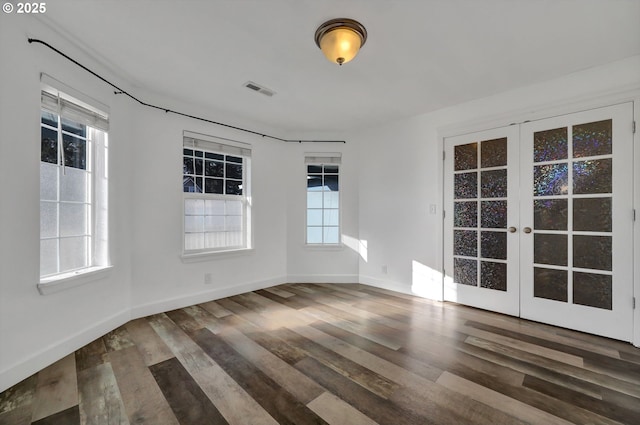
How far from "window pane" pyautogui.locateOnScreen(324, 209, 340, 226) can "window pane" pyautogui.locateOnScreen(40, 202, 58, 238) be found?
3365 mm

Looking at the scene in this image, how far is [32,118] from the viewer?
6.75ft

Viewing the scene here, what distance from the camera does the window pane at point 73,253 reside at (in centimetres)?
241

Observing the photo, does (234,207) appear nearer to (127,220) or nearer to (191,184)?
(191,184)

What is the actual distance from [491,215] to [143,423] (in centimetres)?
373

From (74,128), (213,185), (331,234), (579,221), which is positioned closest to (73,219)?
(74,128)

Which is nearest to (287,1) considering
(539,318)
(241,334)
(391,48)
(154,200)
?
(391,48)

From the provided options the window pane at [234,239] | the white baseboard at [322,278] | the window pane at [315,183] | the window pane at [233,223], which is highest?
the window pane at [315,183]

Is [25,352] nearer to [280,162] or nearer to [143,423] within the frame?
[143,423]

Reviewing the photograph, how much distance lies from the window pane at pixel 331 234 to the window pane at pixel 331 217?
9cm

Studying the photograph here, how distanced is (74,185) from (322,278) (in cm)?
342

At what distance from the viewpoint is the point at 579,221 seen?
278 centimetres

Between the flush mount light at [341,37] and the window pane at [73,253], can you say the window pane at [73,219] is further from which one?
the flush mount light at [341,37]

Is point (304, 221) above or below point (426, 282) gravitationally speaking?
above

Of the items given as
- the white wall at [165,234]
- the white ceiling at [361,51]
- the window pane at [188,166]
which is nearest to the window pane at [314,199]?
the white wall at [165,234]
